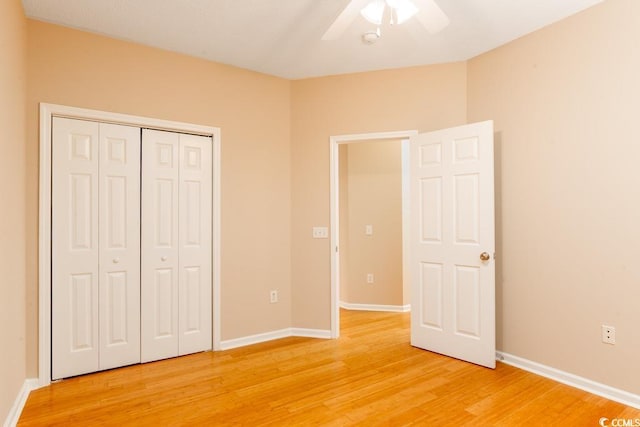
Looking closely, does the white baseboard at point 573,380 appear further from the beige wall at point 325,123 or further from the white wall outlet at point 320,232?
the white wall outlet at point 320,232

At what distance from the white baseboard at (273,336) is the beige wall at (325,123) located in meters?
0.06

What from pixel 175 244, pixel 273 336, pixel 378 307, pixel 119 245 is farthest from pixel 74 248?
pixel 378 307

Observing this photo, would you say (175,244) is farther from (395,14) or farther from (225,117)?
(395,14)

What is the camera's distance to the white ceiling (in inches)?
93.7

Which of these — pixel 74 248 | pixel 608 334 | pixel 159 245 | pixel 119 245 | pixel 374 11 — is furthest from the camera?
pixel 159 245

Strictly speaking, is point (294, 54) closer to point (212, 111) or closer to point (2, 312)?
point (212, 111)

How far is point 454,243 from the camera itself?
301 centimetres

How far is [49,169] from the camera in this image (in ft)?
8.36

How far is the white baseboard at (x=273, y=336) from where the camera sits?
3.30m

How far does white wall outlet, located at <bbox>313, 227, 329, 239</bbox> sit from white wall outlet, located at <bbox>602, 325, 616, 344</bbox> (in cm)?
225

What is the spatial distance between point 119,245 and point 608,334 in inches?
140

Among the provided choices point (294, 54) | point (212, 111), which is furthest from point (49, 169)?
point (294, 54)

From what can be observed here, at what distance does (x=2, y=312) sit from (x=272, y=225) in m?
2.11

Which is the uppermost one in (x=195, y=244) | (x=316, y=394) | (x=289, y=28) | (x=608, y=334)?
(x=289, y=28)
